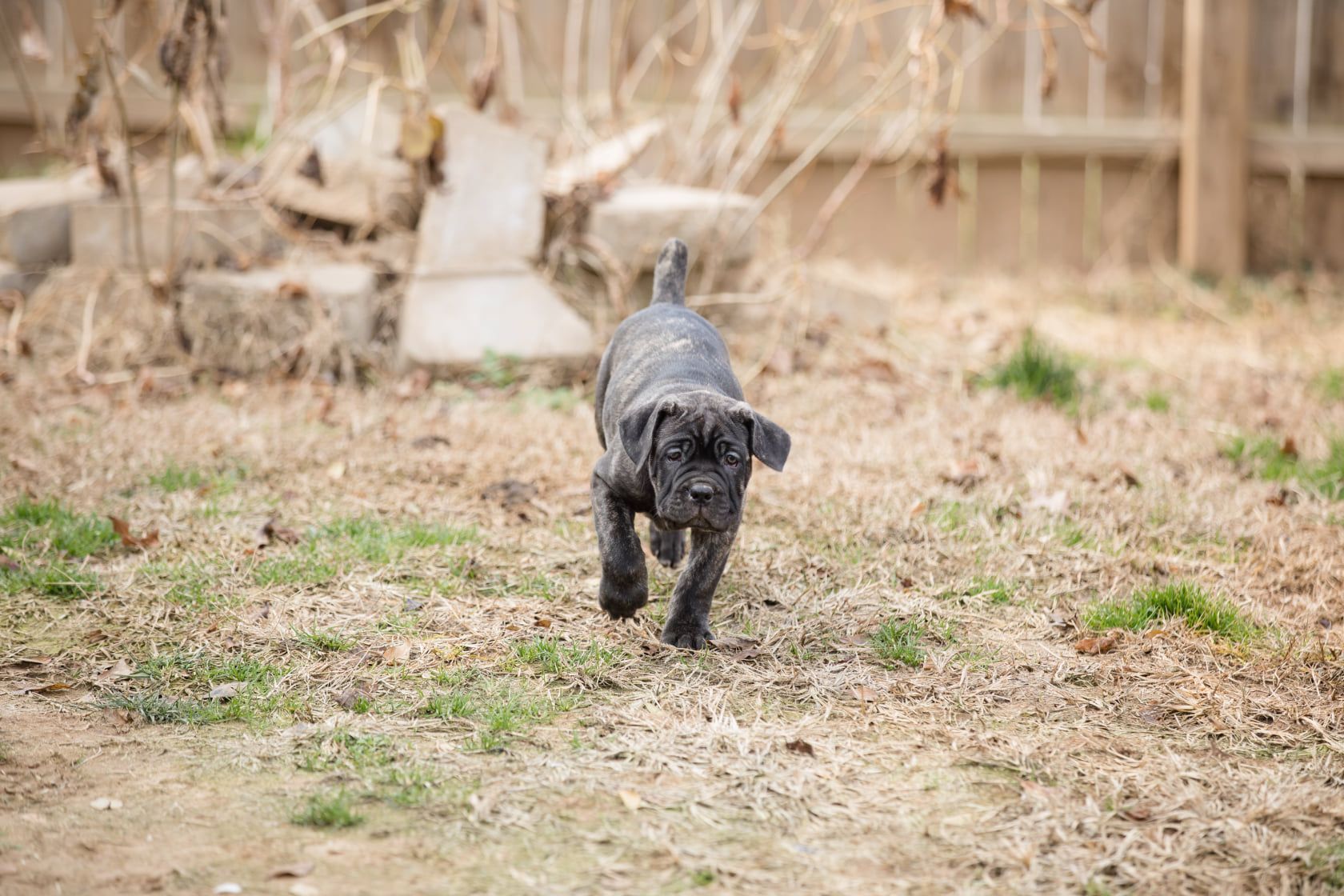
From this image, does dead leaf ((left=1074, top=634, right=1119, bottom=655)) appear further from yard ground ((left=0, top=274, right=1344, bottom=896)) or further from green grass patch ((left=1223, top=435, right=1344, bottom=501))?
green grass patch ((left=1223, top=435, right=1344, bottom=501))

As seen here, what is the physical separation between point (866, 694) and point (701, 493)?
2.61 ft

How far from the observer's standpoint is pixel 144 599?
4.70m

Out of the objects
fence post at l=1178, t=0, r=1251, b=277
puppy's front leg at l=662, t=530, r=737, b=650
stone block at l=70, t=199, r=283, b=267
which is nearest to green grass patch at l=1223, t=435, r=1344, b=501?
puppy's front leg at l=662, t=530, r=737, b=650

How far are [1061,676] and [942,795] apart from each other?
98 cm

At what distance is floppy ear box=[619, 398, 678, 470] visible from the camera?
165 inches

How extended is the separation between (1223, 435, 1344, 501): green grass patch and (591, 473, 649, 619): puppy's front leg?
339cm

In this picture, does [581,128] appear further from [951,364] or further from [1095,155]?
[1095,155]

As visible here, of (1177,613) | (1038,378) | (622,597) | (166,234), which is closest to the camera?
(622,597)

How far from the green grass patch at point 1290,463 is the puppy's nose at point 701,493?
3.39 metres

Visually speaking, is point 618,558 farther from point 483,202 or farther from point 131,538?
point 483,202

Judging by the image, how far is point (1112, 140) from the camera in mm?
11242

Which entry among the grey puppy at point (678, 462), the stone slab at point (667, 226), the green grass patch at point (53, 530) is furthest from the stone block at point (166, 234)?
the grey puppy at point (678, 462)

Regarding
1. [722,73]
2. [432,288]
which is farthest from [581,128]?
[432,288]

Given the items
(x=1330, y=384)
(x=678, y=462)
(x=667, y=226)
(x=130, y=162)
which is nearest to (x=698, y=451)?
(x=678, y=462)
